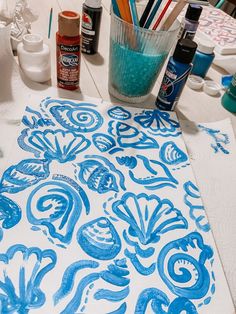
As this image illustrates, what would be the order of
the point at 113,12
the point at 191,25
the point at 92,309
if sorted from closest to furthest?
the point at 92,309, the point at 113,12, the point at 191,25

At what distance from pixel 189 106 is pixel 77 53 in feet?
0.86

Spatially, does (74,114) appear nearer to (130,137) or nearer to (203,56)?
(130,137)

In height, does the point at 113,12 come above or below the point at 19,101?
above

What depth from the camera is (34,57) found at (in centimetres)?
55

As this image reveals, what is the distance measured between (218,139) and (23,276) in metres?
0.41

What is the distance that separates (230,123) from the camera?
60 centimetres

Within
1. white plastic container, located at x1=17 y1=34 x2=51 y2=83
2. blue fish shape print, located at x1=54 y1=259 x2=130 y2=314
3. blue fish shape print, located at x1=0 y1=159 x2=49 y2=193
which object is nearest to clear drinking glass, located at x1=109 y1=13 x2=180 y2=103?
white plastic container, located at x1=17 y1=34 x2=51 y2=83

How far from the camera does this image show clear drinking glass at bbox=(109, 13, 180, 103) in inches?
20.1

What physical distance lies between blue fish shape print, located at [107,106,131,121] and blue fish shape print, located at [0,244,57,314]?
28cm

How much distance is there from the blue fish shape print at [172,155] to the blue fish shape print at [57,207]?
16cm

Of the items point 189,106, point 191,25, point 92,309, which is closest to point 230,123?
point 189,106

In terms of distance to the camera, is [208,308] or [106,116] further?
[106,116]

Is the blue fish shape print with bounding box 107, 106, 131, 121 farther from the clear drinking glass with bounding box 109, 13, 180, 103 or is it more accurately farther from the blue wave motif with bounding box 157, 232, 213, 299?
the blue wave motif with bounding box 157, 232, 213, 299

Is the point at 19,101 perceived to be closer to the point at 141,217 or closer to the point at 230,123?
the point at 141,217
